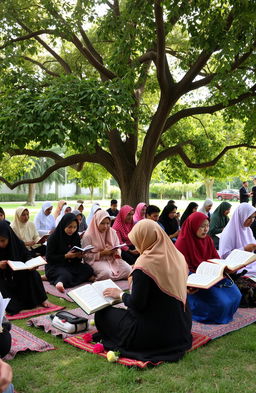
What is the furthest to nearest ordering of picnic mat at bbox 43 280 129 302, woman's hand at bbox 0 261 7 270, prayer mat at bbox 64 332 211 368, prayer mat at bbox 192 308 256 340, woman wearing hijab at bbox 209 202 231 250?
woman wearing hijab at bbox 209 202 231 250 < picnic mat at bbox 43 280 129 302 < woman's hand at bbox 0 261 7 270 < prayer mat at bbox 192 308 256 340 < prayer mat at bbox 64 332 211 368

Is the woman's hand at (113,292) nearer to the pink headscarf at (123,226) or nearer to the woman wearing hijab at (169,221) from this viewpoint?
the pink headscarf at (123,226)

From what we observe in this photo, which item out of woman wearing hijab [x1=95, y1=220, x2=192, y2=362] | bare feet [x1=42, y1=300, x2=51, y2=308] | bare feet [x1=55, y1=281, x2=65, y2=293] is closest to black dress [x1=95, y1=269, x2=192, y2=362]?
woman wearing hijab [x1=95, y1=220, x2=192, y2=362]

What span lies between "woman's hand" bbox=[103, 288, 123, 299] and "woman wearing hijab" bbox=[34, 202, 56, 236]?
559 centimetres

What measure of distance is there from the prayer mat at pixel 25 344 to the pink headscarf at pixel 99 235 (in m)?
2.80

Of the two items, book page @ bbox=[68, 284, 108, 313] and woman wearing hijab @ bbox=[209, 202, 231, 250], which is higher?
woman wearing hijab @ bbox=[209, 202, 231, 250]

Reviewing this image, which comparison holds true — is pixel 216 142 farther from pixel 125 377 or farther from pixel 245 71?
pixel 125 377

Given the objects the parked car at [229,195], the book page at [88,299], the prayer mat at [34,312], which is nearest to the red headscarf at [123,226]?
the prayer mat at [34,312]

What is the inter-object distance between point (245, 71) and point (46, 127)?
4.44m

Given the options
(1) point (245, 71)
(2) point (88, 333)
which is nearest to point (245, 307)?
(2) point (88, 333)

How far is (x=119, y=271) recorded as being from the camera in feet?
23.4

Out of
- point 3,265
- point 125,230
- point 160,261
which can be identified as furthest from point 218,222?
point 160,261

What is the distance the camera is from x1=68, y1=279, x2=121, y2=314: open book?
379 centimetres

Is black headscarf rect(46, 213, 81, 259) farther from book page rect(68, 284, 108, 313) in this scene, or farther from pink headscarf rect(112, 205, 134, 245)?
book page rect(68, 284, 108, 313)

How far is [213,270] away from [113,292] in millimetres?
1308
